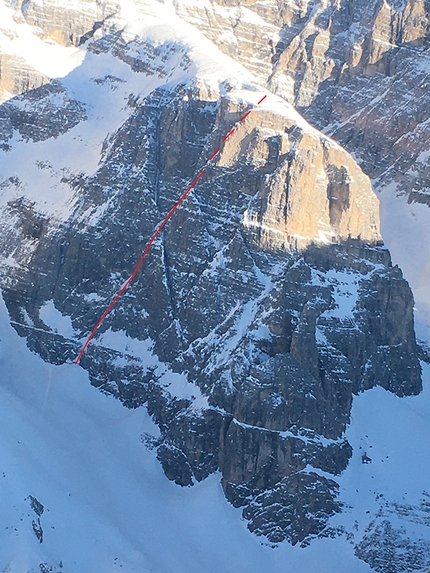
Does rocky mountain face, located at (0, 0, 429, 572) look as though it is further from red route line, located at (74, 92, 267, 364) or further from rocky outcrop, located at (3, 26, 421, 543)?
red route line, located at (74, 92, 267, 364)

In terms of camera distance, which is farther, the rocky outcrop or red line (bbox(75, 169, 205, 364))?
red line (bbox(75, 169, 205, 364))

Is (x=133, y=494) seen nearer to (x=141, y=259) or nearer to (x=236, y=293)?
(x=236, y=293)

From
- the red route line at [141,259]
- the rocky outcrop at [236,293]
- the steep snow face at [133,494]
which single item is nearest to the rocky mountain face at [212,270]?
the rocky outcrop at [236,293]

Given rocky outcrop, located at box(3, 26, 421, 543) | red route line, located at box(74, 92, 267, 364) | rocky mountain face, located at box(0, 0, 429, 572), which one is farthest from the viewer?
red route line, located at box(74, 92, 267, 364)

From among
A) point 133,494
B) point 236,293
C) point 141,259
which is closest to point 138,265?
point 141,259

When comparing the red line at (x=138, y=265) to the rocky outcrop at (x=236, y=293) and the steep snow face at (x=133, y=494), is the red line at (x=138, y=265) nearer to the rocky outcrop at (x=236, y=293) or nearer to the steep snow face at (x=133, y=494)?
the rocky outcrop at (x=236, y=293)

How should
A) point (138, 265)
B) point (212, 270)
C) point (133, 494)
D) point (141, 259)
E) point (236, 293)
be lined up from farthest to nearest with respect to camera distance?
1. point (138, 265)
2. point (141, 259)
3. point (212, 270)
4. point (236, 293)
5. point (133, 494)

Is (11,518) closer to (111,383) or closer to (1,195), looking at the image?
(111,383)

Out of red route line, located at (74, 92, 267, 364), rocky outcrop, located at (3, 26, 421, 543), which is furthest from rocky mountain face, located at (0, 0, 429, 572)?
red route line, located at (74, 92, 267, 364)

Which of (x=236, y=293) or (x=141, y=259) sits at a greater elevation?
(x=236, y=293)
